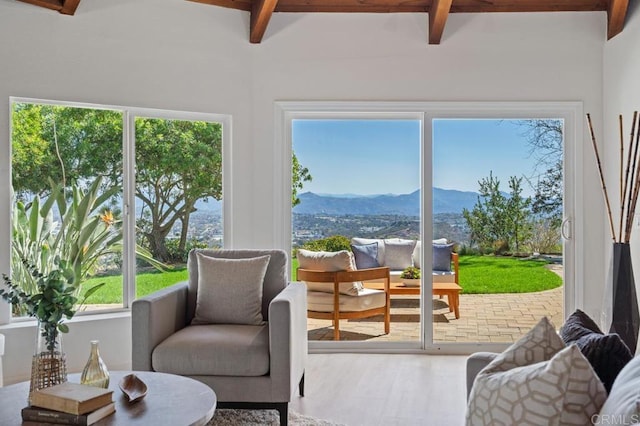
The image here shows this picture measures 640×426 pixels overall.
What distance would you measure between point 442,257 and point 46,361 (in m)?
3.38

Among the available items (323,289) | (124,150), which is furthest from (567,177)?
(124,150)

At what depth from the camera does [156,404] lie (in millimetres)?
2232

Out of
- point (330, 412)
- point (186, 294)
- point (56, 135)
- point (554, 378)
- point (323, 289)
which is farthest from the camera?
point (323, 289)

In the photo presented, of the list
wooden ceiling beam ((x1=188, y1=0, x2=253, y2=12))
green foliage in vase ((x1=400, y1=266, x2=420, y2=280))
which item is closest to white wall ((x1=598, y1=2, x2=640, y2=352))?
green foliage in vase ((x1=400, y1=266, x2=420, y2=280))

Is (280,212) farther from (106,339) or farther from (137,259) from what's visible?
(106,339)

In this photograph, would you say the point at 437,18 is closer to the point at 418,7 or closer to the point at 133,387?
the point at 418,7

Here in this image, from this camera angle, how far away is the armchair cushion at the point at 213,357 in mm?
3061

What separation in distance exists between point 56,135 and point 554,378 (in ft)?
12.4

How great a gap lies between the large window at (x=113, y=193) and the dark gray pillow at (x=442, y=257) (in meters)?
1.70

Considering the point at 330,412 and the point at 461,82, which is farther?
the point at 461,82

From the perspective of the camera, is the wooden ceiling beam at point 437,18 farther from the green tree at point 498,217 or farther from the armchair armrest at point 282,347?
the armchair armrest at point 282,347

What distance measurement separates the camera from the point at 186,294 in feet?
12.3

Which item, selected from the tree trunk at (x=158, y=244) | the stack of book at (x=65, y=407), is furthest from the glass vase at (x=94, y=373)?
the tree trunk at (x=158, y=244)

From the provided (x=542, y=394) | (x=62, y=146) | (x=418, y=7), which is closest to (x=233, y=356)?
(x=542, y=394)
